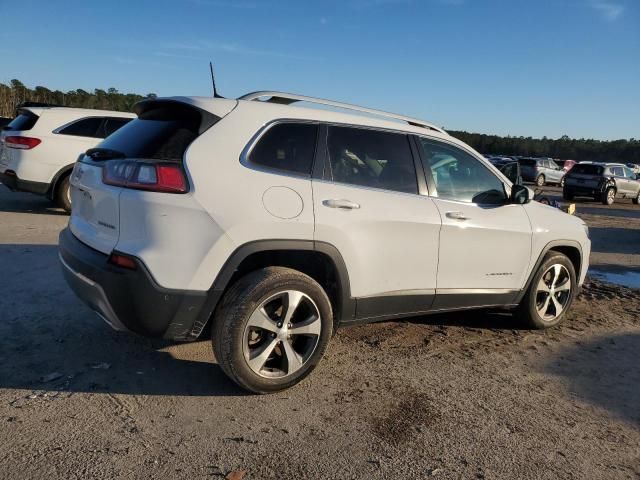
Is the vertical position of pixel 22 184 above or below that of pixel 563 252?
above

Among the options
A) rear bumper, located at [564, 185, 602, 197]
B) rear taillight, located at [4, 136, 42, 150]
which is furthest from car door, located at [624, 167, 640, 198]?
rear taillight, located at [4, 136, 42, 150]

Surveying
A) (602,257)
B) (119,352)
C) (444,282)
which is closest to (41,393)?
(119,352)

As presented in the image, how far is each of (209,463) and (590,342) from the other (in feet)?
12.0

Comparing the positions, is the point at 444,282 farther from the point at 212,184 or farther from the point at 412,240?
the point at 212,184

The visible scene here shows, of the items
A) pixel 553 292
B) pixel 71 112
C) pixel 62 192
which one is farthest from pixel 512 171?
pixel 62 192

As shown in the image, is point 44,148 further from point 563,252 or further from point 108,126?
point 563,252

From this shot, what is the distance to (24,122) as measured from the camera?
29.4ft

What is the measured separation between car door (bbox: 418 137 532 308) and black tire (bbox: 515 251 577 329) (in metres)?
0.22

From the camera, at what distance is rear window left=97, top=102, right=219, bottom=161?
10.3 feet

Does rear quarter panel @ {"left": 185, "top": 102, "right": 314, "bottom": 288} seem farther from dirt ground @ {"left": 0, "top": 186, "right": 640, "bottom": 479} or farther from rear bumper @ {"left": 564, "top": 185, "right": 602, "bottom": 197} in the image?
Result: rear bumper @ {"left": 564, "top": 185, "right": 602, "bottom": 197}

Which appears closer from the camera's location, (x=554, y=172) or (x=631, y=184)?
(x=631, y=184)

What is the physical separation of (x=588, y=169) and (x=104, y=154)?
22719 millimetres

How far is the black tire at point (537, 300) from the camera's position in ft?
15.8

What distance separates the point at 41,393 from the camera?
3184 mm
